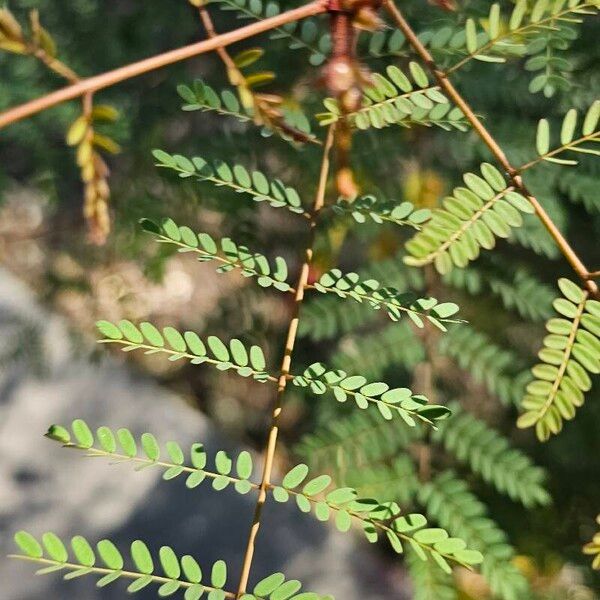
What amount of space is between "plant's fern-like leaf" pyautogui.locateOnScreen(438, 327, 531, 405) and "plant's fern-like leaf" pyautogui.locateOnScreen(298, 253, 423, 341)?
0.37 feet

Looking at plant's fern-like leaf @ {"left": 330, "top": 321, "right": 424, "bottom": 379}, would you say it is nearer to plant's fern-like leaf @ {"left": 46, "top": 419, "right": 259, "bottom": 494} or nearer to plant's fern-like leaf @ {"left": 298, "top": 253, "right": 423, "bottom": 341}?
plant's fern-like leaf @ {"left": 298, "top": 253, "right": 423, "bottom": 341}

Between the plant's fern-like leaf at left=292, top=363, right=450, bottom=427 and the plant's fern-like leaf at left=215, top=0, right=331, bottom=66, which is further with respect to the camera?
the plant's fern-like leaf at left=215, top=0, right=331, bottom=66

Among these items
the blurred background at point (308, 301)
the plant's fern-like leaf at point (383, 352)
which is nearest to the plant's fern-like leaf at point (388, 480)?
the blurred background at point (308, 301)

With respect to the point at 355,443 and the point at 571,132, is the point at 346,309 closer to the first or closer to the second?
the point at 355,443

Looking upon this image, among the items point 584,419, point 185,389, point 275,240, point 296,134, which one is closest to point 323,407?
point 275,240

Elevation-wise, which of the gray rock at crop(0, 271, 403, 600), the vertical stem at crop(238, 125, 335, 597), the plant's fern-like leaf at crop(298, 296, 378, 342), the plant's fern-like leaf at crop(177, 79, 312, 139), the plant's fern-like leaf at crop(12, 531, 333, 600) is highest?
the plant's fern-like leaf at crop(177, 79, 312, 139)

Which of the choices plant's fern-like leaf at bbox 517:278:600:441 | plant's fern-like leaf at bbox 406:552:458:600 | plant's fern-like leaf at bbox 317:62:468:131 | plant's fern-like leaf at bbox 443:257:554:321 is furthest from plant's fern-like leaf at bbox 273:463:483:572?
plant's fern-like leaf at bbox 443:257:554:321

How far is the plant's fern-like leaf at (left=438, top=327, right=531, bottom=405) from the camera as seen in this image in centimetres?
132

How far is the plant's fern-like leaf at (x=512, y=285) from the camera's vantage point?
1343mm

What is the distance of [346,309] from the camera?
4.44 feet

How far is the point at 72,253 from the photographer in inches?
82.9

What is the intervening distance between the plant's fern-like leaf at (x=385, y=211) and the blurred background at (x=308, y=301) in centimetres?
22

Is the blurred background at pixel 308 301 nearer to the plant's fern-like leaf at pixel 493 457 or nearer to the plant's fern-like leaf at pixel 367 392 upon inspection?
the plant's fern-like leaf at pixel 493 457

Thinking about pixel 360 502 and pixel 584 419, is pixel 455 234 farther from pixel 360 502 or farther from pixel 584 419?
pixel 584 419
